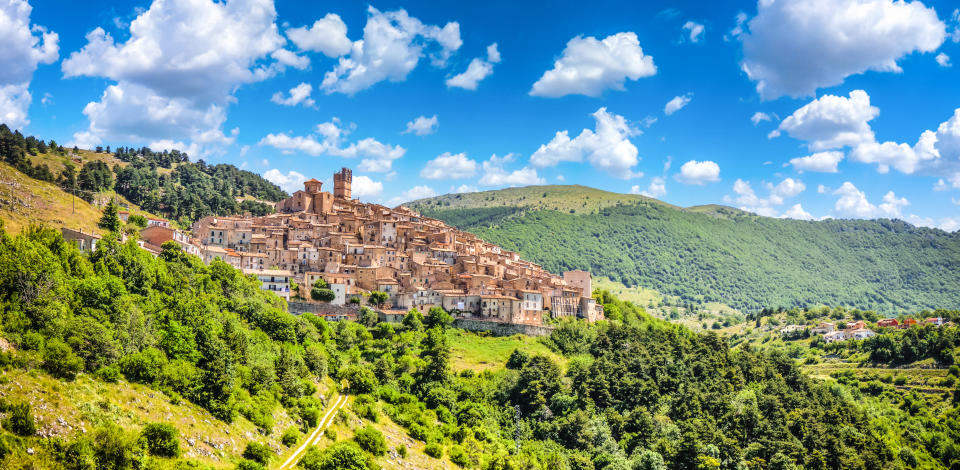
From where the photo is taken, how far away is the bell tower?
9012cm

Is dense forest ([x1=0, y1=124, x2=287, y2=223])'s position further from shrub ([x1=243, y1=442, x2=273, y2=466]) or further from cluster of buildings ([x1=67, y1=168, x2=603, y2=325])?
shrub ([x1=243, y1=442, x2=273, y2=466])

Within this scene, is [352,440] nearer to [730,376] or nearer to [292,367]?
[292,367]

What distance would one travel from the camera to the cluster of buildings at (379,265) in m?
Answer: 61.0

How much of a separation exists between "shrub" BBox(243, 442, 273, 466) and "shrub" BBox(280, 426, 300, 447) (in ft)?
10.6

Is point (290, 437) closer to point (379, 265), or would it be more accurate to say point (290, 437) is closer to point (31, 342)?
point (31, 342)

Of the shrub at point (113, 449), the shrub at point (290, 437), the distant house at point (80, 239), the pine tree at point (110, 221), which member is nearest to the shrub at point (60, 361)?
the shrub at point (113, 449)

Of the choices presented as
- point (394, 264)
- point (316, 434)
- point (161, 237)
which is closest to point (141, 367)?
point (316, 434)

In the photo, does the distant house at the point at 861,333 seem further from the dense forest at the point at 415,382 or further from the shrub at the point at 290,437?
the shrub at the point at 290,437

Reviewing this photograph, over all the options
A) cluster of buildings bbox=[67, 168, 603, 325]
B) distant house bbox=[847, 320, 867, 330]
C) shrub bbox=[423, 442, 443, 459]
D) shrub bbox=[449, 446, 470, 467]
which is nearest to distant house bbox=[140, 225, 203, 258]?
cluster of buildings bbox=[67, 168, 603, 325]

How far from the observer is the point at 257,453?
3000 centimetres

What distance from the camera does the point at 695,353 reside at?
2506 inches

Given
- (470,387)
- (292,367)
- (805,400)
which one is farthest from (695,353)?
(292,367)

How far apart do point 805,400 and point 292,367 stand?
4496 cm

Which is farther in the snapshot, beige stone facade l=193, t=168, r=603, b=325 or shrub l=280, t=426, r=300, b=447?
beige stone facade l=193, t=168, r=603, b=325
